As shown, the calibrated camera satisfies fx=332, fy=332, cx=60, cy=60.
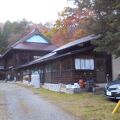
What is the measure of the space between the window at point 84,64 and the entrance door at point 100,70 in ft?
1.98

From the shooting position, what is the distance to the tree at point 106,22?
16.1m

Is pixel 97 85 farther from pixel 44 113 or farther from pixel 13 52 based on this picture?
pixel 13 52

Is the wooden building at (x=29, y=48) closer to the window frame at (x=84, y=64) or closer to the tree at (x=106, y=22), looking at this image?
the window frame at (x=84, y=64)

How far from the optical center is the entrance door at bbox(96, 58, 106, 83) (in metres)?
24.4

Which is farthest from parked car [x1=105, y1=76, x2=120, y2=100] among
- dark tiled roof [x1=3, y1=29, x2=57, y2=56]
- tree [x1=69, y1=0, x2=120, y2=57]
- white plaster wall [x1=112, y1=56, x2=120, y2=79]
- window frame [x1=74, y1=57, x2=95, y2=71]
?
dark tiled roof [x1=3, y1=29, x2=57, y2=56]

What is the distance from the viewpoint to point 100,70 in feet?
80.9

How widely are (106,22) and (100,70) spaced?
747cm

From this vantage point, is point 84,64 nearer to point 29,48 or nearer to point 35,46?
point 29,48

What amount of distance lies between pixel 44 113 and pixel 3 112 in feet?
5.50

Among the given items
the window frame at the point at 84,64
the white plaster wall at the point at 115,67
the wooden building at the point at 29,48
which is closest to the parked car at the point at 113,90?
the window frame at the point at 84,64

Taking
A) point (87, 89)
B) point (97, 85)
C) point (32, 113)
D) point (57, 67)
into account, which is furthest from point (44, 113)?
point (57, 67)

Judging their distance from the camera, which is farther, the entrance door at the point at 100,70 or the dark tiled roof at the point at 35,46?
the dark tiled roof at the point at 35,46

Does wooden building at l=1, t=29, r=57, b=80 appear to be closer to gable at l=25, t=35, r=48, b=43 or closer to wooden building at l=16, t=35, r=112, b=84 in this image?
gable at l=25, t=35, r=48, b=43

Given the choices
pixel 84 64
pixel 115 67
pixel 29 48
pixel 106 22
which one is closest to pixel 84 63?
pixel 84 64
